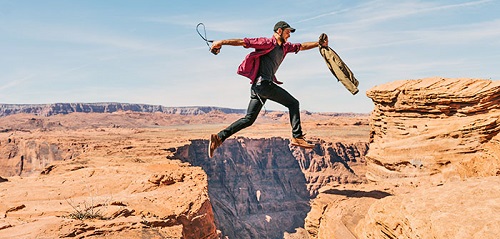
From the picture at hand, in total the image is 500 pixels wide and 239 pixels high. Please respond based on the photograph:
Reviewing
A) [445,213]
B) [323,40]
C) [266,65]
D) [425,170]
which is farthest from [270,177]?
[445,213]

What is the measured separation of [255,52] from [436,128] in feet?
27.9

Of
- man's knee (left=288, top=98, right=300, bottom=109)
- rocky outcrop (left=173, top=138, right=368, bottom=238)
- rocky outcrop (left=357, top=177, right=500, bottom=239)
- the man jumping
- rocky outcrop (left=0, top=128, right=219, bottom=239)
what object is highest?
the man jumping

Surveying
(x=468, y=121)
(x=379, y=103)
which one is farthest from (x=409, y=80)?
(x=468, y=121)

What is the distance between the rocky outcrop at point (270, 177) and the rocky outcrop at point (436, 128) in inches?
1273

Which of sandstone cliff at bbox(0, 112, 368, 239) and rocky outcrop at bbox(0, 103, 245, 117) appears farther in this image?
rocky outcrop at bbox(0, 103, 245, 117)

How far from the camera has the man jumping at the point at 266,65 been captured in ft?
15.5

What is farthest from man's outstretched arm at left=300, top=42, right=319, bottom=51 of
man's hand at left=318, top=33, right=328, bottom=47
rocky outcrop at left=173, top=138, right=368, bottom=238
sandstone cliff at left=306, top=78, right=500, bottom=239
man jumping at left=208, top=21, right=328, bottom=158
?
rocky outcrop at left=173, top=138, right=368, bottom=238

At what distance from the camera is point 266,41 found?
15.5ft

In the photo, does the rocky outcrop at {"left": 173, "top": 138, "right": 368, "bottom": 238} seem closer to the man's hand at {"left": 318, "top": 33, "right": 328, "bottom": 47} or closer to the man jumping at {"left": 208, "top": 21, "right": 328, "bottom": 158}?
the man jumping at {"left": 208, "top": 21, "right": 328, "bottom": 158}

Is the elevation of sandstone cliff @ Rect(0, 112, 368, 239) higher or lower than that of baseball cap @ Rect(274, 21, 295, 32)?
lower

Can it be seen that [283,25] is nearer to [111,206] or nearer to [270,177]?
[111,206]

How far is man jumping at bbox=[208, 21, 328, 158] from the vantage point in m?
4.71

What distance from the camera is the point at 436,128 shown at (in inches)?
436

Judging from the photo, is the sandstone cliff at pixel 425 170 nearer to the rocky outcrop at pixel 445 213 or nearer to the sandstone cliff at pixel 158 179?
the rocky outcrop at pixel 445 213
